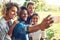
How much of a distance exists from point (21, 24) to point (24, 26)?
0.03 metres

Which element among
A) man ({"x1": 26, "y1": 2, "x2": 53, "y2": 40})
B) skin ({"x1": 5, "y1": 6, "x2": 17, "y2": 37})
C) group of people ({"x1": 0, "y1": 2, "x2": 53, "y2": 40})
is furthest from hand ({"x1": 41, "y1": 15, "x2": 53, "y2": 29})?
skin ({"x1": 5, "y1": 6, "x2": 17, "y2": 37})

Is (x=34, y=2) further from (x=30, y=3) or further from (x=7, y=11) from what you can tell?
(x=7, y=11)

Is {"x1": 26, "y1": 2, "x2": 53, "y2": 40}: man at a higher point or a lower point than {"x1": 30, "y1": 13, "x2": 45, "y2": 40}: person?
higher

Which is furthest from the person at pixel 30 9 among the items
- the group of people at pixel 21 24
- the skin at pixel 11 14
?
the skin at pixel 11 14

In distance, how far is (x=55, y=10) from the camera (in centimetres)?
131

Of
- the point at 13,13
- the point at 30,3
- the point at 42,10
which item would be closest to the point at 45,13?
the point at 42,10

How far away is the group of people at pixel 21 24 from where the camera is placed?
132 cm

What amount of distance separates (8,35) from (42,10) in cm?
32

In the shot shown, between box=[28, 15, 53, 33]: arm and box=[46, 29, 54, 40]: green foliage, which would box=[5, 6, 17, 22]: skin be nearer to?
box=[28, 15, 53, 33]: arm

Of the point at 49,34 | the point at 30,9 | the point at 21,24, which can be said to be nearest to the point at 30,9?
the point at 30,9

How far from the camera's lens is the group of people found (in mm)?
1322

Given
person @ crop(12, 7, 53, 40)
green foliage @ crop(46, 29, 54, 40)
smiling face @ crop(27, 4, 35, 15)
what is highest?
smiling face @ crop(27, 4, 35, 15)

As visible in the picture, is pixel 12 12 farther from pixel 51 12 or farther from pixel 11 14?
pixel 51 12

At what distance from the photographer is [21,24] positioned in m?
1.34
